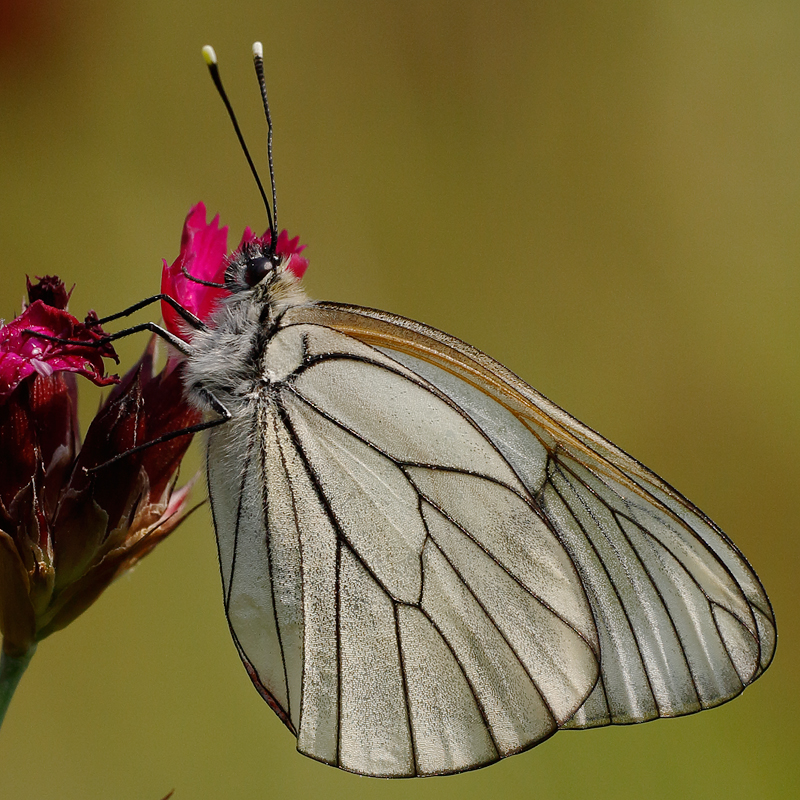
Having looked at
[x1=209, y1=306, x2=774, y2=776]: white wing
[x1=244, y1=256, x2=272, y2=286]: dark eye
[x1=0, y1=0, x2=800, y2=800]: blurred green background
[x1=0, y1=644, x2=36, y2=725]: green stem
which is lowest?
[x1=0, y1=644, x2=36, y2=725]: green stem

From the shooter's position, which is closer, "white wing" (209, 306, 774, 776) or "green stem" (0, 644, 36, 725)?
"green stem" (0, 644, 36, 725)

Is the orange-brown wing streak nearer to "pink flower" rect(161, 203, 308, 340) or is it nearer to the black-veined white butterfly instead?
the black-veined white butterfly

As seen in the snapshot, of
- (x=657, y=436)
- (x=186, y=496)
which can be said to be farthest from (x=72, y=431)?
(x=657, y=436)

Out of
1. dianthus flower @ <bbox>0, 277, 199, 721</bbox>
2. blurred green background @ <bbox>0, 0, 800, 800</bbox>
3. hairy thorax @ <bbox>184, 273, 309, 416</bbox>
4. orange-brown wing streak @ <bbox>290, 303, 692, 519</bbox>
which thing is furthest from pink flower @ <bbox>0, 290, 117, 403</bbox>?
blurred green background @ <bbox>0, 0, 800, 800</bbox>

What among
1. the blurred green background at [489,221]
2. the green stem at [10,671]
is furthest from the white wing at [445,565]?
the blurred green background at [489,221]

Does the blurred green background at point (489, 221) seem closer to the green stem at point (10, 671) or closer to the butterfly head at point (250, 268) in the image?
the butterfly head at point (250, 268)

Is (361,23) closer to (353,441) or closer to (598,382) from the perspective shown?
(598,382)
